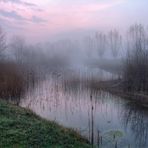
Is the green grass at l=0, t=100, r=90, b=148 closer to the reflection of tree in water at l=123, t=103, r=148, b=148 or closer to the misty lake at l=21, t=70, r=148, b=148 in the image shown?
the misty lake at l=21, t=70, r=148, b=148

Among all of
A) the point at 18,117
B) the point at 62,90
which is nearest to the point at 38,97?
the point at 62,90

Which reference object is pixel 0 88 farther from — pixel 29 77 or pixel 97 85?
pixel 97 85

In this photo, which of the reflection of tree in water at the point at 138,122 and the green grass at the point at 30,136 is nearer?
the green grass at the point at 30,136

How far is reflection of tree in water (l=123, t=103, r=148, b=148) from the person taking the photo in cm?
1167

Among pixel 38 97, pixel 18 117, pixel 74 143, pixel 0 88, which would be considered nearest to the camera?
pixel 74 143

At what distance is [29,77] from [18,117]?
63.4 feet

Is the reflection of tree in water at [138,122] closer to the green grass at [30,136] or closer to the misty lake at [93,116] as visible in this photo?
the misty lake at [93,116]

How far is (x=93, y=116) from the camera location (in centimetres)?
1531

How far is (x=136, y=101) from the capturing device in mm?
23109

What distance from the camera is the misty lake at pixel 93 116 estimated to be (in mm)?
11266

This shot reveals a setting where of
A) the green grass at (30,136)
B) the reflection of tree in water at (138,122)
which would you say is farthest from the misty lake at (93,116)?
the green grass at (30,136)

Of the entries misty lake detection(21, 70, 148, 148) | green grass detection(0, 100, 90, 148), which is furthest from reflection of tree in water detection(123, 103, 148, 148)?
green grass detection(0, 100, 90, 148)

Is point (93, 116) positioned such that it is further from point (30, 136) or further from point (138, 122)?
point (30, 136)

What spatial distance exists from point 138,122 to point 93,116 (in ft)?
8.68
